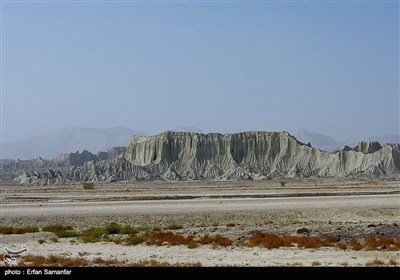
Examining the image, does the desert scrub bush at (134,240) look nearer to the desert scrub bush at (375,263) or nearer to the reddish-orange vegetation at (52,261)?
the reddish-orange vegetation at (52,261)

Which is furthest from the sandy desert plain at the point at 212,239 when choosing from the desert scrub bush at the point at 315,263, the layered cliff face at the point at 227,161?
the layered cliff face at the point at 227,161

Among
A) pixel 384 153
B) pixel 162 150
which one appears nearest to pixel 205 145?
pixel 162 150

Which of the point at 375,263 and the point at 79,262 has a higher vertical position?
the point at 375,263

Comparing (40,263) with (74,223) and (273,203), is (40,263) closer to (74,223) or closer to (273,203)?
(74,223)

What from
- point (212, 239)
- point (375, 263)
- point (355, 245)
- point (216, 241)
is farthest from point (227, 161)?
point (375, 263)

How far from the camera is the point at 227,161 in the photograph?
408ft

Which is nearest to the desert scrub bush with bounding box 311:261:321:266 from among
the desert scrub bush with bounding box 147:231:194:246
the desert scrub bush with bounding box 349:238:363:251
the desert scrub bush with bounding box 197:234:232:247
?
the desert scrub bush with bounding box 349:238:363:251

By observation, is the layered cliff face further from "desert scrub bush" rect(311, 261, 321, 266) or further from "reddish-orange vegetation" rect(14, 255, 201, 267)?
"desert scrub bush" rect(311, 261, 321, 266)

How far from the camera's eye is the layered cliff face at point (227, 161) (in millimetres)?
119875

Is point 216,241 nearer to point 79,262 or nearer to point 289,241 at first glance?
point 289,241

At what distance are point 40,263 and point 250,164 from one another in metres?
109

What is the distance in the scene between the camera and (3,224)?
3422 cm

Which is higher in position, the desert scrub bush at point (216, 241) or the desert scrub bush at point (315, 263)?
the desert scrub bush at point (315, 263)
